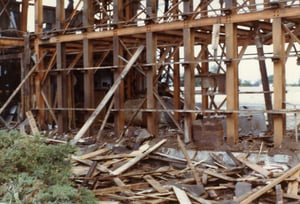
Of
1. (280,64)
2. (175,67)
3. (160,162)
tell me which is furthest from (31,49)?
(280,64)

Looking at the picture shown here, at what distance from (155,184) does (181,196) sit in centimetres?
122

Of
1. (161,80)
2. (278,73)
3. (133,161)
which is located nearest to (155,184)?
(133,161)

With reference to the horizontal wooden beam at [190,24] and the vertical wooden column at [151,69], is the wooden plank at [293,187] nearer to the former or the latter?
the horizontal wooden beam at [190,24]

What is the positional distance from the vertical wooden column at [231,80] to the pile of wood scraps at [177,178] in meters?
0.90

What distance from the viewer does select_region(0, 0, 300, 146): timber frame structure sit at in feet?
40.1

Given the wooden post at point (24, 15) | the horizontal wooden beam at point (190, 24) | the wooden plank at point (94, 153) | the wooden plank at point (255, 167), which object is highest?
the wooden post at point (24, 15)

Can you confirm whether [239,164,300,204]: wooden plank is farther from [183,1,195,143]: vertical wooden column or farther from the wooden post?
the wooden post

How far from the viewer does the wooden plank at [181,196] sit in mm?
8797

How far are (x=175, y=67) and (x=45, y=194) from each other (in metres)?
11.0

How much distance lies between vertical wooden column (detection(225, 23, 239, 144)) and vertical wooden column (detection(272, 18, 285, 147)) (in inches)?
42.3

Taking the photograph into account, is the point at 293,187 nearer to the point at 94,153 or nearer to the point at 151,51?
the point at 94,153

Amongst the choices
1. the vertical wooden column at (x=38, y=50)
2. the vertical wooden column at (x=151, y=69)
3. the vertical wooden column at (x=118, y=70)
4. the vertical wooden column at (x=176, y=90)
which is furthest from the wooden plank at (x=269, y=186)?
the vertical wooden column at (x=38, y=50)

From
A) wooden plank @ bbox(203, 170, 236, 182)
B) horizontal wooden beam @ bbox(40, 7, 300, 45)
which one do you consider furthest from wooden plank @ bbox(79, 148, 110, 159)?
horizontal wooden beam @ bbox(40, 7, 300, 45)

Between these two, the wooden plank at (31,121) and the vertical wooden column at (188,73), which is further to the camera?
the wooden plank at (31,121)
